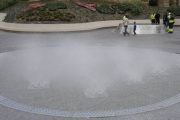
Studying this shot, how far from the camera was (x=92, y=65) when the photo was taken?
861 cm

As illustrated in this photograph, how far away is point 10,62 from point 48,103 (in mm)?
4448

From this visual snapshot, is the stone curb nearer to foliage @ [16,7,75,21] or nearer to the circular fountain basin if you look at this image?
foliage @ [16,7,75,21]

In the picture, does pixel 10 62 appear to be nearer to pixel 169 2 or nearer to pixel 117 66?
pixel 117 66

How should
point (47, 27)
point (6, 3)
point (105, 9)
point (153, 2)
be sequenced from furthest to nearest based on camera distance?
point (153, 2) < point (6, 3) < point (105, 9) < point (47, 27)

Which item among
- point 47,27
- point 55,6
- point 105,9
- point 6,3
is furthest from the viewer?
point 6,3

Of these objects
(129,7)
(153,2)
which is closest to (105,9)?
(129,7)

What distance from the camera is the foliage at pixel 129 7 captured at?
27.0m

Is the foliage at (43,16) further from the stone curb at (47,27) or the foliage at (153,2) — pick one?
the foliage at (153,2)

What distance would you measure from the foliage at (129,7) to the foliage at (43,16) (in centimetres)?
709

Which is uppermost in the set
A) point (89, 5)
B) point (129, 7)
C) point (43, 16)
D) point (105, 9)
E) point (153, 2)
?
point (89, 5)

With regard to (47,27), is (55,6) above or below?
above

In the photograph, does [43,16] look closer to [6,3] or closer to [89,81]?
[6,3]

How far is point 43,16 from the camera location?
22.3 m

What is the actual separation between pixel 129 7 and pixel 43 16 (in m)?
10.8
